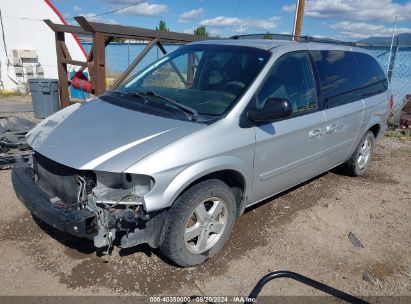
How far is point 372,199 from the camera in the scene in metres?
4.84

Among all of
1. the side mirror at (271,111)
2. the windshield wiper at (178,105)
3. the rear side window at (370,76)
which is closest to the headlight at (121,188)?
the windshield wiper at (178,105)

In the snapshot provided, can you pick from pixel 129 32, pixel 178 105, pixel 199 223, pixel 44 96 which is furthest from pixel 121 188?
pixel 44 96

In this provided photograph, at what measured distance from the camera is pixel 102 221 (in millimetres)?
2537

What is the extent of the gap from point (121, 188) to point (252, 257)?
1.48 meters

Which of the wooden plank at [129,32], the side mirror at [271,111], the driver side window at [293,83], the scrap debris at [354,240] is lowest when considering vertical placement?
the scrap debris at [354,240]

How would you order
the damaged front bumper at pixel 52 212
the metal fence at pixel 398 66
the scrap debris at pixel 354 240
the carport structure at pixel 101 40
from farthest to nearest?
the metal fence at pixel 398 66
the carport structure at pixel 101 40
the scrap debris at pixel 354 240
the damaged front bumper at pixel 52 212

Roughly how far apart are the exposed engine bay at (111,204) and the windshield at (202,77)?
2.97 ft

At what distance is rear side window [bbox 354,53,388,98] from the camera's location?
4.89 m

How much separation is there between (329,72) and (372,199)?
6.24 ft

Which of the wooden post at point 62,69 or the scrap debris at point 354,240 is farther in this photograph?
the wooden post at point 62,69

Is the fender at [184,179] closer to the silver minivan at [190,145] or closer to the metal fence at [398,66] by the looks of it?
the silver minivan at [190,145]

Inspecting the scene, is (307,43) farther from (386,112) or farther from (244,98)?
(386,112)

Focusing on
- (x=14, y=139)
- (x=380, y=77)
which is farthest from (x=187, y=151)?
(x=14, y=139)

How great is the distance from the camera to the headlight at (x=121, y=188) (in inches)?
100
